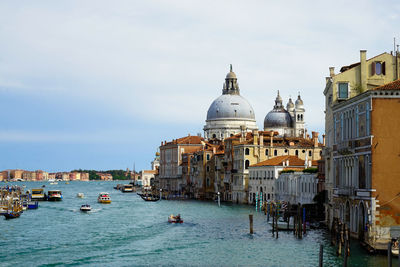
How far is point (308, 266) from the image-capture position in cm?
2409

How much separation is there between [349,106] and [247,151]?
131 ft

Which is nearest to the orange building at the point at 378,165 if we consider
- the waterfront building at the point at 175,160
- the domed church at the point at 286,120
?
the waterfront building at the point at 175,160

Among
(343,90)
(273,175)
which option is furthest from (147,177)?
(343,90)

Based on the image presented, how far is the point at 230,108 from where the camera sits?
354 ft

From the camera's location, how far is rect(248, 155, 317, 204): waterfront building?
5378 cm

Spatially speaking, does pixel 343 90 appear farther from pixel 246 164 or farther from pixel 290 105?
pixel 290 105

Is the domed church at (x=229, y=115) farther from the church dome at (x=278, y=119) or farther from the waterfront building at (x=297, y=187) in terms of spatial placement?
the waterfront building at (x=297, y=187)

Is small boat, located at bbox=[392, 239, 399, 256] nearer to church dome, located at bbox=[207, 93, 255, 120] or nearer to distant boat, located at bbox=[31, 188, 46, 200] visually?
distant boat, located at bbox=[31, 188, 46, 200]

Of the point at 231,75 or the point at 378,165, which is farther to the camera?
the point at 231,75

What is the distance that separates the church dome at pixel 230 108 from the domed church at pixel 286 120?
8.39 metres

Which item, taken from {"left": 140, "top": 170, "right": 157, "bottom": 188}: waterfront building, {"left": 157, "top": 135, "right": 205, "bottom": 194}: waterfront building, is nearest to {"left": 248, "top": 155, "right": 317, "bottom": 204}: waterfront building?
{"left": 157, "top": 135, "right": 205, "bottom": 194}: waterfront building

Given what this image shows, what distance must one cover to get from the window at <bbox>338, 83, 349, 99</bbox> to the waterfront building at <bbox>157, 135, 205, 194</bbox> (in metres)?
63.5

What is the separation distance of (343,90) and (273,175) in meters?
26.5

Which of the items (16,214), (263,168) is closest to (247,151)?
(263,168)
